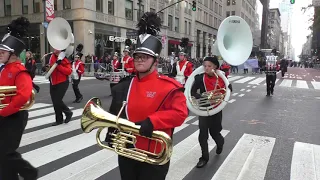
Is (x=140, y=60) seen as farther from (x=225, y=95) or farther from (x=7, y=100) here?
(x=225, y=95)

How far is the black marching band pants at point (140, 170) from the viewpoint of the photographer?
2457mm

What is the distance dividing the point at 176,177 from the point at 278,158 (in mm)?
1955

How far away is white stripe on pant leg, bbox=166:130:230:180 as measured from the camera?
170 inches

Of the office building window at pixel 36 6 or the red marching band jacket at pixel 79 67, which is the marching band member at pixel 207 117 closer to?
the red marching band jacket at pixel 79 67

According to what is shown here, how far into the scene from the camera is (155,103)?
95.5 inches

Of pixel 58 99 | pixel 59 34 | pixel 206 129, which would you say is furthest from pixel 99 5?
pixel 206 129

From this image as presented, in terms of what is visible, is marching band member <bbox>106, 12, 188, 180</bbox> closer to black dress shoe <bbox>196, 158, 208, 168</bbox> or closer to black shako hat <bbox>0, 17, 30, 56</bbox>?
black shako hat <bbox>0, 17, 30, 56</bbox>

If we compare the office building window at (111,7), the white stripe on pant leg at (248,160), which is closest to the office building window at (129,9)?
the office building window at (111,7)

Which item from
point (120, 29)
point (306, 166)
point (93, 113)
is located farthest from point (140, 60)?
point (120, 29)

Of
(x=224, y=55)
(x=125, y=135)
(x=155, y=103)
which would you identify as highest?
(x=224, y=55)

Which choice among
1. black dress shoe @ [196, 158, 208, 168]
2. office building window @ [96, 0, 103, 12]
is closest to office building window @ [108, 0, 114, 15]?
office building window @ [96, 0, 103, 12]

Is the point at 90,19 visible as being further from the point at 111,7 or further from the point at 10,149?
the point at 10,149

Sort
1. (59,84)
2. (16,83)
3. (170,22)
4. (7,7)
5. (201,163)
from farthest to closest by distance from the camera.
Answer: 1. (170,22)
2. (7,7)
3. (59,84)
4. (201,163)
5. (16,83)

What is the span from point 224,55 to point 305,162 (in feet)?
7.18
